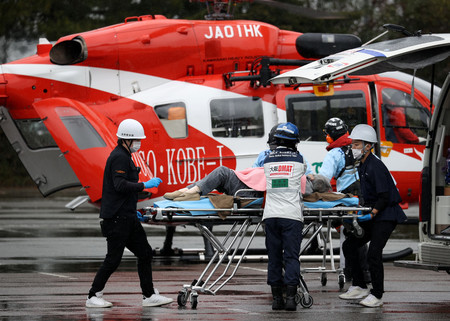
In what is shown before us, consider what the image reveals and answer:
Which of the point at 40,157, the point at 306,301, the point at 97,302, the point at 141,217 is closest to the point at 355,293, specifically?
the point at 306,301

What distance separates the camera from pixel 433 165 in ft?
34.8

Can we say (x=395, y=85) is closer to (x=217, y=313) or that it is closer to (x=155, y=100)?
(x=155, y=100)

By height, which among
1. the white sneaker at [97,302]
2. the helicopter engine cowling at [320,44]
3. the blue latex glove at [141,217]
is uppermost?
the helicopter engine cowling at [320,44]

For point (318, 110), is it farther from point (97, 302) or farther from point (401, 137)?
point (97, 302)

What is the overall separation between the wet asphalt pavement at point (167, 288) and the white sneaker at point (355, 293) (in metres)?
0.12

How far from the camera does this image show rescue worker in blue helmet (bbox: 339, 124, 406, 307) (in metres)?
9.91

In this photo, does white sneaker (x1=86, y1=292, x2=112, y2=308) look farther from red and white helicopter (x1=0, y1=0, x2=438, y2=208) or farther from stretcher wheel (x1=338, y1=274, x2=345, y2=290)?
red and white helicopter (x1=0, y1=0, x2=438, y2=208)

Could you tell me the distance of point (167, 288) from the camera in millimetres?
11461

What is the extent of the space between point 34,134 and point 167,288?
17.4 ft

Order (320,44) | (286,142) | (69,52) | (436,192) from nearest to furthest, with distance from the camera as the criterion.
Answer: (286,142) → (436,192) → (69,52) → (320,44)

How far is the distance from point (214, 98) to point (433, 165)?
517 cm

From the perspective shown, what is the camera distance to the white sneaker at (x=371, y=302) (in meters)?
9.88

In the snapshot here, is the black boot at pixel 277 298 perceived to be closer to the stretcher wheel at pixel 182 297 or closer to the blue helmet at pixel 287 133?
the stretcher wheel at pixel 182 297

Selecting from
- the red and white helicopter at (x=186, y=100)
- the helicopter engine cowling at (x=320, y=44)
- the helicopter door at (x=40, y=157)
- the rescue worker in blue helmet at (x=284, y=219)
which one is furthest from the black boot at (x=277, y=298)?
the helicopter door at (x=40, y=157)
